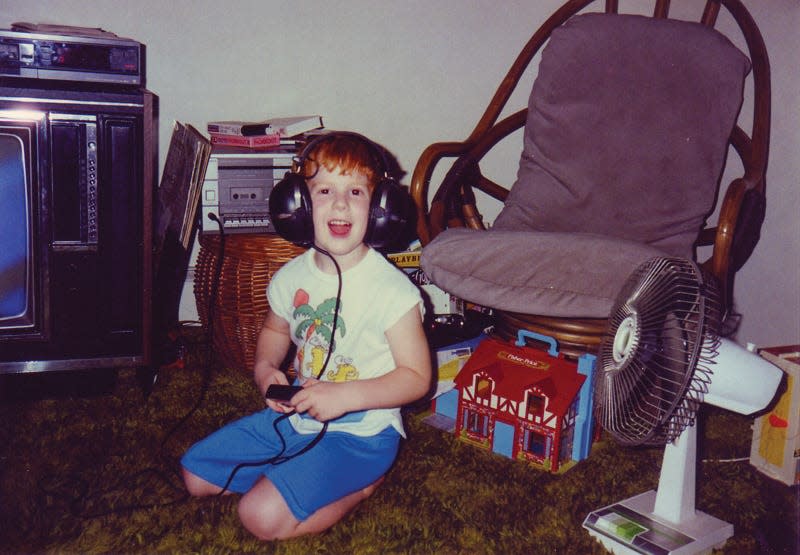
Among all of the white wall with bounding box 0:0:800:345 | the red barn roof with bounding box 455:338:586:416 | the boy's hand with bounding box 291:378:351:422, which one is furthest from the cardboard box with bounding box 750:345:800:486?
the boy's hand with bounding box 291:378:351:422

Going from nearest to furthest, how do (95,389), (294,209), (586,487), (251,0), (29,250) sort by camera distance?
(294,209), (586,487), (29,250), (95,389), (251,0)

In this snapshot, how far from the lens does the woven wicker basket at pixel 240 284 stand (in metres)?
1.63

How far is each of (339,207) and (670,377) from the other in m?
0.55

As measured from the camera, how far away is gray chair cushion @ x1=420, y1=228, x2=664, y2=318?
127 cm

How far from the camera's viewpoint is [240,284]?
1.66m

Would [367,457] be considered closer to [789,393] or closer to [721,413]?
[789,393]

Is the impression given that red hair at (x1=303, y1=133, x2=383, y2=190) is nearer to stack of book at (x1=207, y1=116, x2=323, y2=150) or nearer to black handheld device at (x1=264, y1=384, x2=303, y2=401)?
black handheld device at (x1=264, y1=384, x2=303, y2=401)

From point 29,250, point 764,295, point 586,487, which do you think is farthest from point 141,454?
point 764,295

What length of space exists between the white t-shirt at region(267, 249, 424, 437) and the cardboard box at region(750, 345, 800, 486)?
76cm

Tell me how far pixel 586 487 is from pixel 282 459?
22.2 inches

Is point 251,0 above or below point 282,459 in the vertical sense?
above

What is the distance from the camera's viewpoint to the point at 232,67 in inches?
78.7

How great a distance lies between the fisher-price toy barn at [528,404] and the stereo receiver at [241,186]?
0.66m

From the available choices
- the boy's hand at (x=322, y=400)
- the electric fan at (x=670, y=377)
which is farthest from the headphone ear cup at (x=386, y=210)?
the electric fan at (x=670, y=377)
